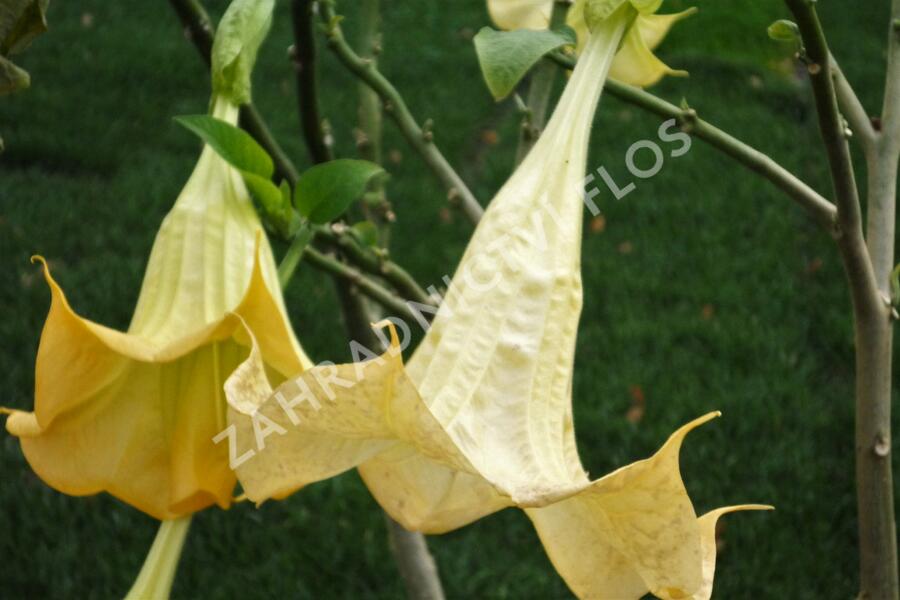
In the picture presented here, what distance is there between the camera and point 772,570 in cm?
208

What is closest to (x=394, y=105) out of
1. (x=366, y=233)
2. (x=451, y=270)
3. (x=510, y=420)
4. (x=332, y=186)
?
(x=366, y=233)

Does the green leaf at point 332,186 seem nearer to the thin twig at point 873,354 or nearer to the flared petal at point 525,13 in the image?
the flared petal at point 525,13

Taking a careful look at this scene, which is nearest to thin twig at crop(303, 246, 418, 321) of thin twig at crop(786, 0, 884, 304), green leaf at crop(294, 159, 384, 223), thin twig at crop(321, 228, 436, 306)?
thin twig at crop(321, 228, 436, 306)

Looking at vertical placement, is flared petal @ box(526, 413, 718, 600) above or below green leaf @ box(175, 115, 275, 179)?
below

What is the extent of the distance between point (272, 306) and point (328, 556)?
163 cm

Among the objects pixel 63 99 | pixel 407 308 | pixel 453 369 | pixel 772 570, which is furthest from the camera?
pixel 63 99

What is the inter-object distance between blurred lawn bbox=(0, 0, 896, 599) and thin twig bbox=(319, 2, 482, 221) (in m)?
1.16

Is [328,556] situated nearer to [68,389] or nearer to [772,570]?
[772,570]

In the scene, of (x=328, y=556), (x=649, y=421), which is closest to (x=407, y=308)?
(x=328, y=556)

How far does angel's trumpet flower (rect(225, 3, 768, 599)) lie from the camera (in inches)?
17.4

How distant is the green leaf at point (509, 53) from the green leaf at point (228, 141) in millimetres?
150

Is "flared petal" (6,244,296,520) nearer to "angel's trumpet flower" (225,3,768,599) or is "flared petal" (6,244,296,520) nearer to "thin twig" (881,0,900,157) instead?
"angel's trumpet flower" (225,3,768,599)

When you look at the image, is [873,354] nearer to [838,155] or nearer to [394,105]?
[838,155]

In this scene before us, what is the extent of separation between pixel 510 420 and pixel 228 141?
0.25 m
